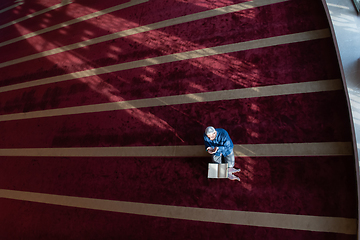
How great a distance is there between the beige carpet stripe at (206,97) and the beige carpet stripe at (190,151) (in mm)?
923

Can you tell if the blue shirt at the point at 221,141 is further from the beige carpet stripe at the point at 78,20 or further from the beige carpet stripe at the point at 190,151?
the beige carpet stripe at the point at 78,20

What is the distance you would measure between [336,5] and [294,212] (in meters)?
3.56

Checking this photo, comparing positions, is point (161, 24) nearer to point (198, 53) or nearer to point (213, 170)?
point (198, 53)

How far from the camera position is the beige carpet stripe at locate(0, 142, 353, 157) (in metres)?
3.17

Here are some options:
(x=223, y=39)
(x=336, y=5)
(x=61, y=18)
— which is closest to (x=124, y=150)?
(x=223, y=39)

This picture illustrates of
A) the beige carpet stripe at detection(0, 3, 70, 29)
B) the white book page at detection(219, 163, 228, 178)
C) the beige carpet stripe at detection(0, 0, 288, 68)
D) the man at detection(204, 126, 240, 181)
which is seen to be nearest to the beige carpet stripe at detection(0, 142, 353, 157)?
the man at detection(204, 126, 240, 181)

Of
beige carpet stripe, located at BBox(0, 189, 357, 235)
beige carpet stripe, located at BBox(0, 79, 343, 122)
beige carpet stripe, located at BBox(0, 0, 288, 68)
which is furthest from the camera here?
beige carpet stripe, located at BBox(0, 0, 288, 68)

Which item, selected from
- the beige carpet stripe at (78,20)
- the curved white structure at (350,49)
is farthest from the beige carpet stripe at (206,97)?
the beige carpet stripe at (78,20)

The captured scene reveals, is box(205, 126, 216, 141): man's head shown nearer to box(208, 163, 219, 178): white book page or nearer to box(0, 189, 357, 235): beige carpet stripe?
box(208, 163, 219, 178): white book page

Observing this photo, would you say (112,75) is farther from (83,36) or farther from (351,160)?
(351,160)

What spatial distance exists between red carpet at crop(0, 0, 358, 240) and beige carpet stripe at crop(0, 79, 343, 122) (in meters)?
0.10

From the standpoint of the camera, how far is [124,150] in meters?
4.16

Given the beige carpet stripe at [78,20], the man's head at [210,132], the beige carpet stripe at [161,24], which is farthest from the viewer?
the beige carpet stripe at [78,20]

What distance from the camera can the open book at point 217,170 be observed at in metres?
3.14
